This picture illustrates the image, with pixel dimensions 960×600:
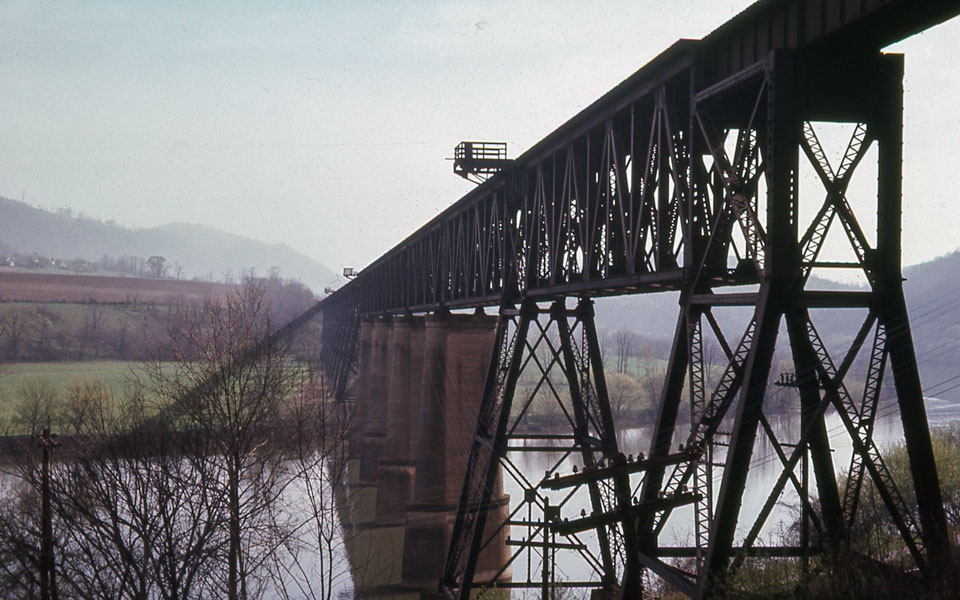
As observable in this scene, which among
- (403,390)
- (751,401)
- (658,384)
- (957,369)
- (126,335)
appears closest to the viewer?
(751,401)

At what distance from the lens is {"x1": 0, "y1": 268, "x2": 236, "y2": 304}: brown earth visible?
359ft

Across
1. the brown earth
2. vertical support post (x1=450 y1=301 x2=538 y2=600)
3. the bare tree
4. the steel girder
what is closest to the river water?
vertical support post (x1=450 y1=301 x2=538 y2=600)

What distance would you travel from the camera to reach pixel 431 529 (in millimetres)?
23828

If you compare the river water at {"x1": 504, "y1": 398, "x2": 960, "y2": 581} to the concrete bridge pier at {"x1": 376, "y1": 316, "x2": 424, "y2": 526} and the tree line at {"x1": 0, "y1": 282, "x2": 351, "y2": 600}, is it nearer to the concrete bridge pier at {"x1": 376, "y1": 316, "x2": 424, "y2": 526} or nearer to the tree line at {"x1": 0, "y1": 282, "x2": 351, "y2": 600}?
the concrete bridge pier at {"x1": 376, "y1": 316, "x2": 424, "y2": 526}

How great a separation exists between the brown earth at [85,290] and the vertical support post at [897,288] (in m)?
113

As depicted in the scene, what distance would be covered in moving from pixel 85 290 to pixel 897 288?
424ft

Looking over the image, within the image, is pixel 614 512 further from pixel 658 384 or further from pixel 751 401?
pixel 658 384

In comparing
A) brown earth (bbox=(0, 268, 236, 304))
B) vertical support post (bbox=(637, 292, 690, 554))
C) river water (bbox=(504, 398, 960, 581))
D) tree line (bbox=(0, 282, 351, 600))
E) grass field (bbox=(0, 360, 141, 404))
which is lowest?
river water (bbox=(504, 398, 960, 581))

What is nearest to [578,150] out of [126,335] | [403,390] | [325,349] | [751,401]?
[751,401]

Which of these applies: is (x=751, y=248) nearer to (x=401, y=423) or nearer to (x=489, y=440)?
(x=489, y=440)

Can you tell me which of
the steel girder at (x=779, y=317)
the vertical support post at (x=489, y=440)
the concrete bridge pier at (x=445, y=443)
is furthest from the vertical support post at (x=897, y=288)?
the concrete bridge pier at (x=445, y=443)

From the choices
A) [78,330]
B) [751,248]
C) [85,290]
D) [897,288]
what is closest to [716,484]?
[897,288]

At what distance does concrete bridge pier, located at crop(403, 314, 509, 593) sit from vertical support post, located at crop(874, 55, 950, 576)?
53.8 ft

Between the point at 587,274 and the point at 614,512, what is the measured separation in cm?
461
